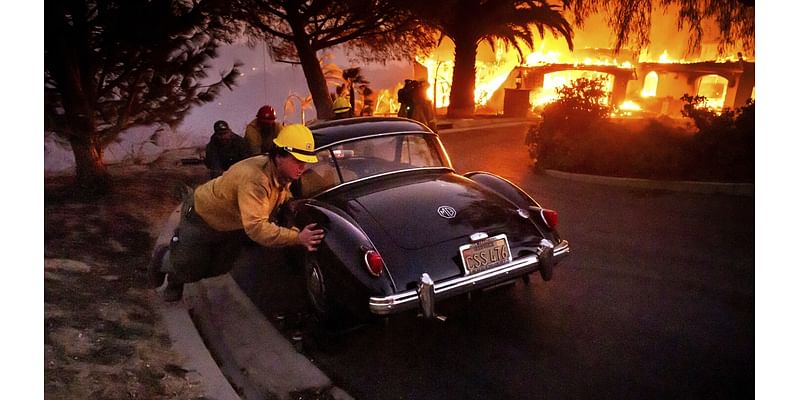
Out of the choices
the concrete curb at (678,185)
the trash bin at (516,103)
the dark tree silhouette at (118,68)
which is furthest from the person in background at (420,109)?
the trash bin at (516,103)

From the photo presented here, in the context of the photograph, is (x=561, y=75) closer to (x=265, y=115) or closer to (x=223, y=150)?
(x=265, y=115)

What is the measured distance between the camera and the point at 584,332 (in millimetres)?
3285

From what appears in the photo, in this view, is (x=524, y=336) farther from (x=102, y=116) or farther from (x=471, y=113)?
(x=471, y=113)

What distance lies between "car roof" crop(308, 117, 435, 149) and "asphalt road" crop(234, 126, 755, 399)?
4.26ft

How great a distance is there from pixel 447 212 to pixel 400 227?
0.37 metres

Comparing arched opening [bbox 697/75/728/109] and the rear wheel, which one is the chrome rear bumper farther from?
arched opening [bbox 697/75/728/109]

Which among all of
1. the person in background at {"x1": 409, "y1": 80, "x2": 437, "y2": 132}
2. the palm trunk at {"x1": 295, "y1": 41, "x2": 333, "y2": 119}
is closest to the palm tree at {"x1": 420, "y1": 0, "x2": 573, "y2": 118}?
the person in background at {"x1": 409, "y1": 80, "x2": 437, "y2": 132}

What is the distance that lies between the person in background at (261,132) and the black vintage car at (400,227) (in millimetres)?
1435

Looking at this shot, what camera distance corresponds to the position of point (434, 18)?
26.7 feet

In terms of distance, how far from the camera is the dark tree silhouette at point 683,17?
5395mm

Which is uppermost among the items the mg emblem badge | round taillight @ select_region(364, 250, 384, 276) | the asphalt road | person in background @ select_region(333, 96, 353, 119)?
person in background @ select_region(333, 96, 353, 119)

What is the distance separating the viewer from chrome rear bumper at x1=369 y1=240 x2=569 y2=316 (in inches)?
111

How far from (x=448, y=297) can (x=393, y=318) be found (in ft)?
2.38

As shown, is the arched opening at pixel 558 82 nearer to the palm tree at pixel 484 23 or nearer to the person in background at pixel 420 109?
the palm tree at pixel 484 23
